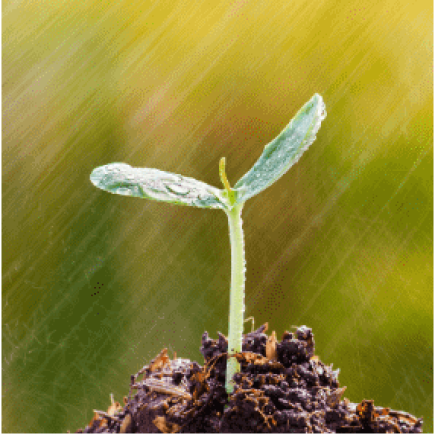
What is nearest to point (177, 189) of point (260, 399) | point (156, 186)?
point (156, 186)

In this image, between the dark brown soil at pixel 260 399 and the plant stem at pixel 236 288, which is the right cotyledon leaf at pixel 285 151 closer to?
the plant stem at pixel 236 288

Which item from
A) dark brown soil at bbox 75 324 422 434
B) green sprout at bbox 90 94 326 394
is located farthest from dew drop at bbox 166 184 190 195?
dark brown soil at bbox 75 324 422 434

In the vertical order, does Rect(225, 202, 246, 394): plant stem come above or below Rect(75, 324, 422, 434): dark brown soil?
above

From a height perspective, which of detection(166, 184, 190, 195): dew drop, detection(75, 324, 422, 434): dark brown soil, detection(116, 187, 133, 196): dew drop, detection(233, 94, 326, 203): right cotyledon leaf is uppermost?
detection(233, 94, 326, 203): right cotyledon leaf

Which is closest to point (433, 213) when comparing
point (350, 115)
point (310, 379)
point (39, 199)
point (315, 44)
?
point (350, 115)

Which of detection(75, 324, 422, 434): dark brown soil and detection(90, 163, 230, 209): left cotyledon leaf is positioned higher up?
detection(90, 163, 230, 209): left cotyledon leaf

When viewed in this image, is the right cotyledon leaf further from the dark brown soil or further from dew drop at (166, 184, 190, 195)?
the dark brown soil

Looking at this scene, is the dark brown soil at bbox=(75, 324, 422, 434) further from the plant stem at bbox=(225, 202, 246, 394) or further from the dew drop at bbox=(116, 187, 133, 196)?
the dew drop at bbox=(116, 187, 133, 196)

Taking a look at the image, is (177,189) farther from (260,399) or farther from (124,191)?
(260,399)
